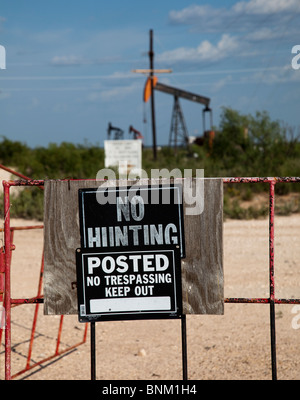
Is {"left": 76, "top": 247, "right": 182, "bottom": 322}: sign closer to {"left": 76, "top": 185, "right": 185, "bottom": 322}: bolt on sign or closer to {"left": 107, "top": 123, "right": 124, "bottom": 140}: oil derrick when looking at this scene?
{"left": 76, "top": 185, "right": 185, "bottom": 322}: bolt on sign

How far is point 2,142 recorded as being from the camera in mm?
34438

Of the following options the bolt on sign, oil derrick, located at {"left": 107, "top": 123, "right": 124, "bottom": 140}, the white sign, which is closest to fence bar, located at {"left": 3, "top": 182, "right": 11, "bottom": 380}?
the bolt on sign

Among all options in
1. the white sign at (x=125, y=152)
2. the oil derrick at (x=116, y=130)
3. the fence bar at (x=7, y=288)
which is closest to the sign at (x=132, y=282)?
the fence bar at (x=7, y=288)

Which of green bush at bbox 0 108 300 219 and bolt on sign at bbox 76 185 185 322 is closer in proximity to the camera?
bolt on sign at bbox 76 185 185 322

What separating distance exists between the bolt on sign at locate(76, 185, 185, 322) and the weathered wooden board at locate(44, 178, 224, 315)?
5 cm

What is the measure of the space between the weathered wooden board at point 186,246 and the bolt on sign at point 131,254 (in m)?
0.05

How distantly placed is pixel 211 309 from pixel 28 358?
2.61 metres

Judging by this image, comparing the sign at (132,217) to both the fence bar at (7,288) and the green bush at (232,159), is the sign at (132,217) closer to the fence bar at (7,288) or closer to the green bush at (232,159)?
the fence bar at (7,288)

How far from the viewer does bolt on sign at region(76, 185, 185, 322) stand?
11.6 feet

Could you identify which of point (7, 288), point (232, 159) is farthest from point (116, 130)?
point (7, 288)

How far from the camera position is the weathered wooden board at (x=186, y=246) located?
3.54 meters
